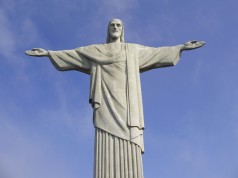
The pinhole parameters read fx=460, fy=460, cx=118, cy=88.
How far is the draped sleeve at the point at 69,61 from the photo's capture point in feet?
51.0

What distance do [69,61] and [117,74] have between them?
72.7 inches

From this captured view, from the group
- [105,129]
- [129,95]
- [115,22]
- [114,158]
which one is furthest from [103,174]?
[115,22]

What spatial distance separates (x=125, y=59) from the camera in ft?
49.6

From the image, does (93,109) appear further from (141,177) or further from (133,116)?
(141,177)

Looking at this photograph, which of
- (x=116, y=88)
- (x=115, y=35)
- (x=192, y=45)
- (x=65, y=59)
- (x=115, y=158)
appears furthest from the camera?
(x=115, y=35)

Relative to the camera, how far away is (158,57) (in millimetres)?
15516

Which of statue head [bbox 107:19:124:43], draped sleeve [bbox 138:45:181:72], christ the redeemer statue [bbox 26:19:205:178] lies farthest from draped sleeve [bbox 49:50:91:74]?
draped sleeve [bbox 138:45:181:72]

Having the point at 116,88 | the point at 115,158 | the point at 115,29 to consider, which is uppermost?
the point at 115,29

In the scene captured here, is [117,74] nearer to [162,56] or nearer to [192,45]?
[162,56]

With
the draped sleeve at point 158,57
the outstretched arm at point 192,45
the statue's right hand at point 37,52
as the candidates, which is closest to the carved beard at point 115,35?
the draped sleeve at point 158,57

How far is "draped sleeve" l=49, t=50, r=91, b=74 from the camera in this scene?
51.0 feet

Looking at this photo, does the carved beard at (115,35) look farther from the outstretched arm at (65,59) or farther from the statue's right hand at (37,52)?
the statue's right hand at (37,52)

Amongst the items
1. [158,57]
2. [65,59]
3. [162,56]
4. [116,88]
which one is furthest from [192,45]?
[65,59]

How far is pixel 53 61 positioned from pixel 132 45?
2.74m
